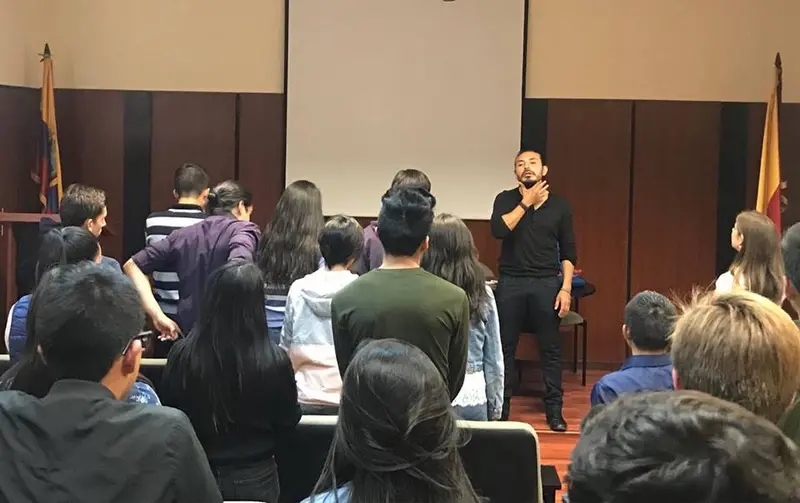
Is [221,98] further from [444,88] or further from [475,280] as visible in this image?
[475,280]

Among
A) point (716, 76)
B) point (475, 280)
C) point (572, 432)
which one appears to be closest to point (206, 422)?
point (475, 280)

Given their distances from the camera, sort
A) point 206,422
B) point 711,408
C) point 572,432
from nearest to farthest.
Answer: point 711,408 → point 206,422 → point 572,432

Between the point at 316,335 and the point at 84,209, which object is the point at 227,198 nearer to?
the point at 84,209

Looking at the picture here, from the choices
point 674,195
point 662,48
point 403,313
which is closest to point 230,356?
point 403,313

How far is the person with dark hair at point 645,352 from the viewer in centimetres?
258

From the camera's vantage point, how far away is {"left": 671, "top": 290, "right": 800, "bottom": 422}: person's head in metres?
1.50

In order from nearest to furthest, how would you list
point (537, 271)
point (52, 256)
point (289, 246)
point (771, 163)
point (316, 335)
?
1. point (52, 256)
2. point (316, 335)
3. point (289, 246)
4. point (537, 271)
5. point (771, 163)

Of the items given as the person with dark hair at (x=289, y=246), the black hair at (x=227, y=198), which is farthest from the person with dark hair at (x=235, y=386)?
the black hair at (x=227, y=198)

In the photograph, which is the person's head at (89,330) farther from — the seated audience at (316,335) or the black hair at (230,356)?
the seated audience at (316,335)

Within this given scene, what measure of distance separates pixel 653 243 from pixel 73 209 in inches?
181

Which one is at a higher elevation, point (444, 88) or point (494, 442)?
point (444, 88)

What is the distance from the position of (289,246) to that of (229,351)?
4.15ft

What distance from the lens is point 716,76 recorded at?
6727 mm

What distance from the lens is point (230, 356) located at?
2.38 meters
